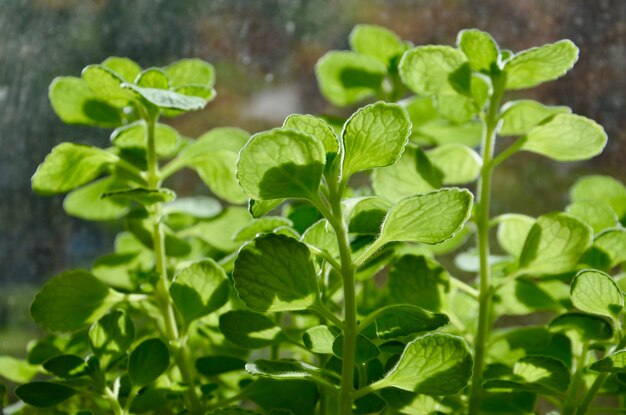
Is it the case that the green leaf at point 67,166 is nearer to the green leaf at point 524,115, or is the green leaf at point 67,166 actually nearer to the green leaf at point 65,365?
the green leaf at point 65,365

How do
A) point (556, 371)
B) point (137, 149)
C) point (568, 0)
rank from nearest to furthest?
point (556, 371) < point (137, 149) < point (568, 0)

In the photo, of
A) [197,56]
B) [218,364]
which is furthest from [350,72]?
[197,56]

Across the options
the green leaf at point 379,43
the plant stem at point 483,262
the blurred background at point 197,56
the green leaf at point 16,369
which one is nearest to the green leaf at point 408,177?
the plant stem at point 483,262

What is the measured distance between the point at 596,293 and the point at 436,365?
10 centimetres

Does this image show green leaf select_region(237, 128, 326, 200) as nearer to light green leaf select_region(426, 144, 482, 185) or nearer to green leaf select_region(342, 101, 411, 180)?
green leaf select_region(342, 101, 411, 180)

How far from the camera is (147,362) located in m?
0.46

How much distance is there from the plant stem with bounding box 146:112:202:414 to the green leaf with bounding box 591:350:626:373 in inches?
9.2

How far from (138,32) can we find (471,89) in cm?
67

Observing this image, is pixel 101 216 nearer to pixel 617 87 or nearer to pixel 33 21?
pixel 33 21

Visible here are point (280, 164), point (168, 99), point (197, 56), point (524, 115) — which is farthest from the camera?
point (197, 56)

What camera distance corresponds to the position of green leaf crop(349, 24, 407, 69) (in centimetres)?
60

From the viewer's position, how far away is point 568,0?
1.01 meters

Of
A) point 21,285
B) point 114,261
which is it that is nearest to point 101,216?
point 114,261

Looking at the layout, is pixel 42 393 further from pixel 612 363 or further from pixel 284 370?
pixel 612 363
